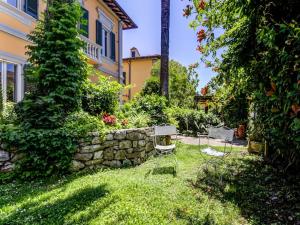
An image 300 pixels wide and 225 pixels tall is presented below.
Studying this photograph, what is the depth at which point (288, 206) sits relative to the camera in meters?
4.18

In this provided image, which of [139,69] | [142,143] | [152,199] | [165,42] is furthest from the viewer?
[139,69]

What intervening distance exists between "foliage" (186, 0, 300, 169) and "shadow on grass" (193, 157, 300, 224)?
21.0 inches

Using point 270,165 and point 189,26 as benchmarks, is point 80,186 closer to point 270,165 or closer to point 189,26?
point 189,26

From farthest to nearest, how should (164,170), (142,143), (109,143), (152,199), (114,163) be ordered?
1. (142,143)
2. (114,163)
3. (109,143)
4. (164,170)
5. (152,199)

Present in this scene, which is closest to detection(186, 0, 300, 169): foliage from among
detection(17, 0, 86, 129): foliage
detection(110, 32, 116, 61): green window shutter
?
detection(17, 0, 86, 129): foliage

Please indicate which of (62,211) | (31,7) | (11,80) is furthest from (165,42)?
(62,211)

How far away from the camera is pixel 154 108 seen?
9.38m

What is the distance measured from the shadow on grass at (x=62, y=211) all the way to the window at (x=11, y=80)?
4938 millimetres

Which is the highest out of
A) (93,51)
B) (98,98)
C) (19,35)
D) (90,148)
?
(93,51)

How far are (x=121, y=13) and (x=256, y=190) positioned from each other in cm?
1292

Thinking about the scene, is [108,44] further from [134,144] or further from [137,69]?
[137,69]

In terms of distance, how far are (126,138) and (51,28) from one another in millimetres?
3281

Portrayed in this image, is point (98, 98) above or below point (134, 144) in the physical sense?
above

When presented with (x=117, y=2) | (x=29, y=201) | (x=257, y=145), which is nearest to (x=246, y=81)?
(x=257, y=145)
